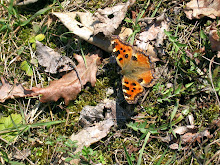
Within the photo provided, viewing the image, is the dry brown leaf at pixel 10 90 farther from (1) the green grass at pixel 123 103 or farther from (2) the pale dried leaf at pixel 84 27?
(2) the pale dried leaf at pixel 84 27

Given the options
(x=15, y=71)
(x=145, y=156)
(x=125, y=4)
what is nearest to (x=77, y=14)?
(x=125, y=4)

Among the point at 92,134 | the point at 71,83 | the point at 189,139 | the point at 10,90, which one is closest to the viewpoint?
the point at 189,139

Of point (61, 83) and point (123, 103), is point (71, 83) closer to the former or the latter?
point (61, 83)

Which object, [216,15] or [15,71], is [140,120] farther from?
[15,71]

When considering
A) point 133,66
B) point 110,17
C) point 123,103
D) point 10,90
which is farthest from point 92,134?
point 110,17

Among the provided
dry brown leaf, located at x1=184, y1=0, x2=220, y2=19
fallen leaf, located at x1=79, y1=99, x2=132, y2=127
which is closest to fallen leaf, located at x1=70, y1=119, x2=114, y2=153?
fallen leaf, located at x1=79, y1=99, x2=132, y2=127

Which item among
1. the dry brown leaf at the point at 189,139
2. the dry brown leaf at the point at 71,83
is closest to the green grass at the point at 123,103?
the dry brown leaf at the point at 189,139
